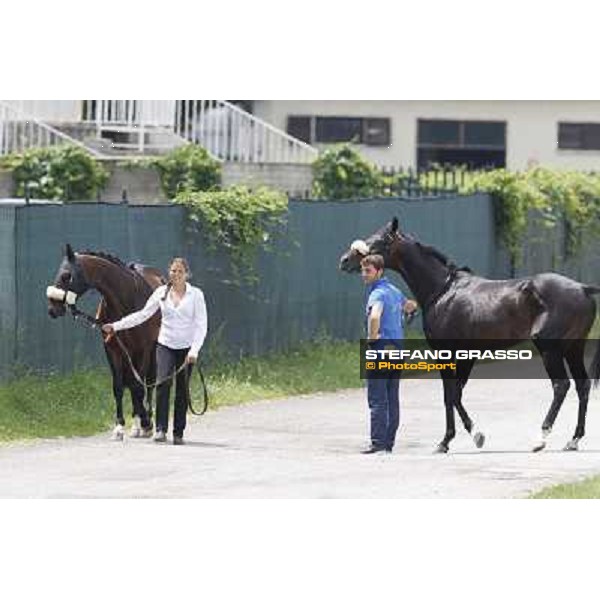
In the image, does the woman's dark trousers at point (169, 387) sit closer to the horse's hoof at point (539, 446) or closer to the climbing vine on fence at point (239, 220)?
the climbing vine on fence at point (239, 220)

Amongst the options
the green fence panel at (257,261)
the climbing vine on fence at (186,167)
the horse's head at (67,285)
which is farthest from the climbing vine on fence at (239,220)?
the climbing vine on fence at (186,167)

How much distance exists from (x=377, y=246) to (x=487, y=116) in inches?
114

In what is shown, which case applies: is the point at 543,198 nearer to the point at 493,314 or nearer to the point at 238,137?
the point at 493,314

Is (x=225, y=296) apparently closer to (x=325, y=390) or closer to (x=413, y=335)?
(x=325, y=390)

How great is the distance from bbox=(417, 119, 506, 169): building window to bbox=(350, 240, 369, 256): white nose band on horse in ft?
11.7

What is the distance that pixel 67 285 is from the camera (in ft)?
53.3

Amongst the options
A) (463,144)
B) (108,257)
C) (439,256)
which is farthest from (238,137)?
(439,256)

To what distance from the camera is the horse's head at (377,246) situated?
1588cm

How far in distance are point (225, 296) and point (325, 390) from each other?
143 centimetres

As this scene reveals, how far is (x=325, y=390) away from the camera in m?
16.9

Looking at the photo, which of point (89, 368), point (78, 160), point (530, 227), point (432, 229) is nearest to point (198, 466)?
point (89, 368)

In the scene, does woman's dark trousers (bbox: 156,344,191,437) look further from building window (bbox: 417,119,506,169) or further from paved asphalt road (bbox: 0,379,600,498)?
building window (bbox: 417,119,506,169)

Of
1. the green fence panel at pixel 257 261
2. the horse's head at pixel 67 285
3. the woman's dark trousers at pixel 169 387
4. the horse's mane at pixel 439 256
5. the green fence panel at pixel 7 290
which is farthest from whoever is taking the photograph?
the green fence panel at pixel 7 290

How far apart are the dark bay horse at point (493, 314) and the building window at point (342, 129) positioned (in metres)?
3.66
